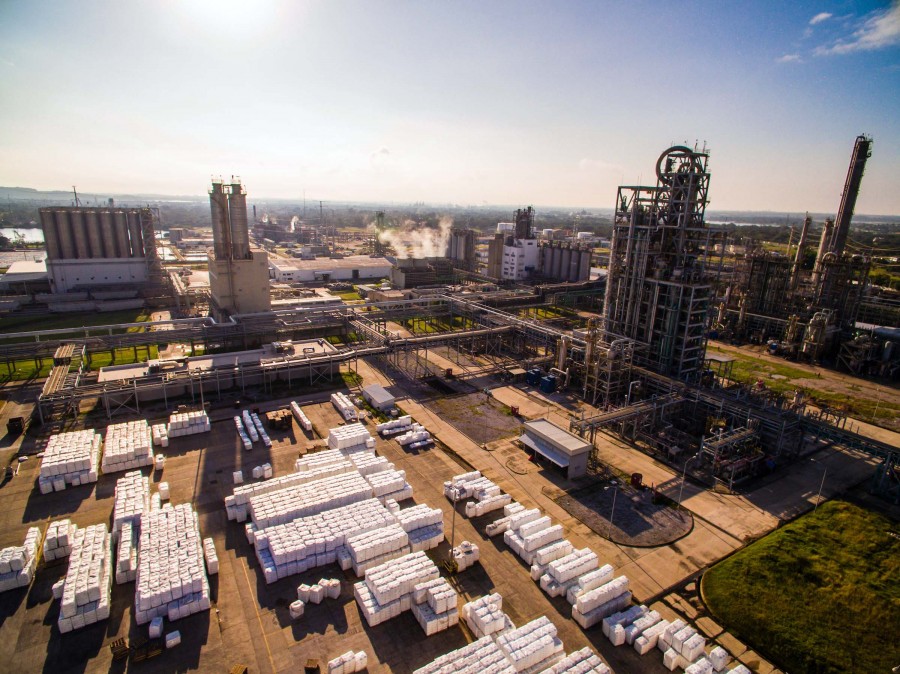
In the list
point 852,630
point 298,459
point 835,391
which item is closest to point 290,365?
point 298,459

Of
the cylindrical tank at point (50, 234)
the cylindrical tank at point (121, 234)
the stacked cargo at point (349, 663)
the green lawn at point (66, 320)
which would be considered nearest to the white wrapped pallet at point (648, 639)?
the stacked cargo at point (349, 663)

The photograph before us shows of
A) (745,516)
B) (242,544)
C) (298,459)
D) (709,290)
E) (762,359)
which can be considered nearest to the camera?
(242,544)

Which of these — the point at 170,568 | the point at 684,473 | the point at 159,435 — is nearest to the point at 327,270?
the point at 159,435

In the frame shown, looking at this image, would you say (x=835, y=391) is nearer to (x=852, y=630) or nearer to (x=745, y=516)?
(x=745, y=516)

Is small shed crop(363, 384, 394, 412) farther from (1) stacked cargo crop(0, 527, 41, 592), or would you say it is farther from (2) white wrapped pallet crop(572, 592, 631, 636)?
(1) stacked cargo crop(0, 527, 41, 592)

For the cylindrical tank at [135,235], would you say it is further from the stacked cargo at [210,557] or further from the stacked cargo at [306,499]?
the stacked cargo at [210,557]

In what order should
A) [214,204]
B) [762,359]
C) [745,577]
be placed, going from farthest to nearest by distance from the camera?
[762,359], [214,204], [745,577]
